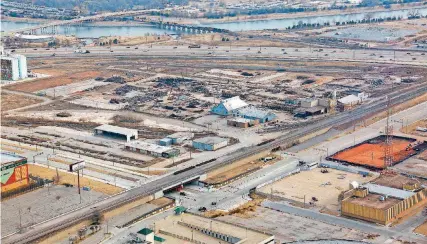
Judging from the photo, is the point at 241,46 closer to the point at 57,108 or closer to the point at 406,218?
the point at 57,108

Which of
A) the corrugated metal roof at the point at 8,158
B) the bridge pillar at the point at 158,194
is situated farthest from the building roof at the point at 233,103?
the corrugated metal roof at the point at 8,158

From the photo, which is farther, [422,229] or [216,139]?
[216,139]

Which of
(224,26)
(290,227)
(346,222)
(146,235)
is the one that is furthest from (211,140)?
(224,26)

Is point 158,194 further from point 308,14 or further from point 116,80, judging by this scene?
point 308,14

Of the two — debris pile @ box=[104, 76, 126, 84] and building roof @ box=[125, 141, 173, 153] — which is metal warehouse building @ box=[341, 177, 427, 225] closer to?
building roof @ box=[125, 141, 173, 153]

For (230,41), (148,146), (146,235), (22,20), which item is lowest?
(148,146)

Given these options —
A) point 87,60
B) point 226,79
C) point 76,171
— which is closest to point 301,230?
point 76,171

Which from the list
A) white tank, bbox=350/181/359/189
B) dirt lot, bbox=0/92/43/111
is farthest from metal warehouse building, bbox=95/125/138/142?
white tank, bbox=350/181/359/189
